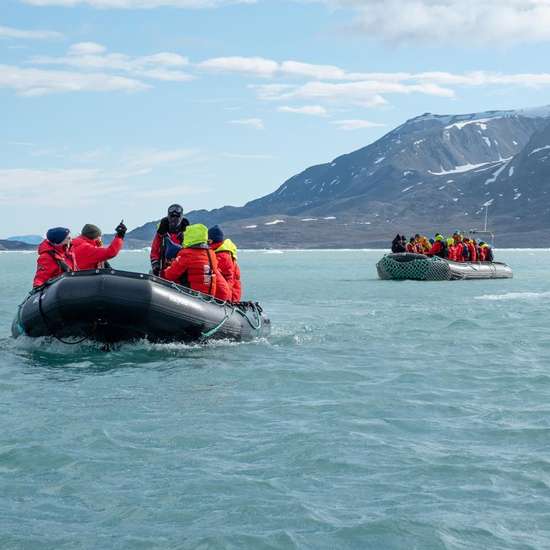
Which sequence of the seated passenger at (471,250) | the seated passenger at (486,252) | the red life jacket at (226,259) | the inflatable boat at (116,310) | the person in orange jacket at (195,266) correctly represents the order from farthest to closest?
the seated passenger at (486,252), the seated passenger at (471,250), the red life jacket at (226,259), the person in orange jacket at (195,266), the inflatable boat at (116,310)

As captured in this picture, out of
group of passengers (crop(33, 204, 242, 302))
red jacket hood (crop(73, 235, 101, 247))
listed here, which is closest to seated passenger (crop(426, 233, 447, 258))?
group of passengers (crop(33, 204, 242, 302))

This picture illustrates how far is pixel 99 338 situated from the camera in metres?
14.1

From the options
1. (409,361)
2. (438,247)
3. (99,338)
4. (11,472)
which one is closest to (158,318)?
(99,338)

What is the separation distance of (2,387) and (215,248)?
5586 mm

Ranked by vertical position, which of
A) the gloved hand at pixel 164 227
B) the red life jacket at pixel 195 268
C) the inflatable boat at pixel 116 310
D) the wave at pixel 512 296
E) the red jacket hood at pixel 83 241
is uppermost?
the gloved hand at pixel 164 227

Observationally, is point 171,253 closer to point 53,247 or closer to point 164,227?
point 164,227

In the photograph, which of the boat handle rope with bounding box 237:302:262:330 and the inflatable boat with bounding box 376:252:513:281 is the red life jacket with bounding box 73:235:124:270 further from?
the inflatable boat with bounding box 376:252:513:281

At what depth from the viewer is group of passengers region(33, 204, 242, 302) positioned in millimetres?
14633

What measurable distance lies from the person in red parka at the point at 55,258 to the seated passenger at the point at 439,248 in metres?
28.9

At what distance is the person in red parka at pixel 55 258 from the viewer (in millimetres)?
14586

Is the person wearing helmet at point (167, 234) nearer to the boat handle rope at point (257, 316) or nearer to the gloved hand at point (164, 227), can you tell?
the gloved hand at point (164, 227)

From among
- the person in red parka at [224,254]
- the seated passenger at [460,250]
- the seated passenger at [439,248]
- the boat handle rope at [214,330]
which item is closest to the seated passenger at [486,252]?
the seated passenger at [460,250]

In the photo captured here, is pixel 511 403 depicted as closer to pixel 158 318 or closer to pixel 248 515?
pixel 248 515

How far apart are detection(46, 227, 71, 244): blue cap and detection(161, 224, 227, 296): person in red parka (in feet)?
5.89
